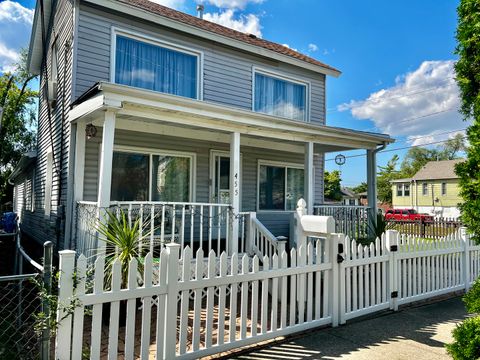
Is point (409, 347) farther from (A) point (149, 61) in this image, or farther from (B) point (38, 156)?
(B) point (38, 156)

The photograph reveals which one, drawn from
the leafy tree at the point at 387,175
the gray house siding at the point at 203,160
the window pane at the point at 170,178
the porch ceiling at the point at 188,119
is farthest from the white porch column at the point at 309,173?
the leafy tree at the point at 387,175

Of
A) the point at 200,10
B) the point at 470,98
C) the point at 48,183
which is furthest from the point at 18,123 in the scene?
the point at 470,98

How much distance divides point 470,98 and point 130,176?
6.70 m

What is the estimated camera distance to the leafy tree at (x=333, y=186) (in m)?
50.0

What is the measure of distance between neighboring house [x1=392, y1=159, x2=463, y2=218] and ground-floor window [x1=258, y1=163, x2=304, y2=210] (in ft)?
103

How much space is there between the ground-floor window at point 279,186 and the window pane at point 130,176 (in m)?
3.67

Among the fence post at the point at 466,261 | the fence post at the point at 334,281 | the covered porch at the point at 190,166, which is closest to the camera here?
the fence post at the point at 334,281

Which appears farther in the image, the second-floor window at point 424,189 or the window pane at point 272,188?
the second-floor window at point 424,189

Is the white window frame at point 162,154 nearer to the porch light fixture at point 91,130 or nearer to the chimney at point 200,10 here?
the porch light fixture at point 91,130

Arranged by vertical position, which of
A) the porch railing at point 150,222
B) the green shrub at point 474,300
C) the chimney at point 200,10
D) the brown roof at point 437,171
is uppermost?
the chimney at point 200,10

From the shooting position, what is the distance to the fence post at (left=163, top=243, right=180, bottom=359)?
10.8 ft

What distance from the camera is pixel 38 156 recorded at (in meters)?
11.6

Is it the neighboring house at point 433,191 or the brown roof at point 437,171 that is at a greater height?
the brown roof at point 437,171

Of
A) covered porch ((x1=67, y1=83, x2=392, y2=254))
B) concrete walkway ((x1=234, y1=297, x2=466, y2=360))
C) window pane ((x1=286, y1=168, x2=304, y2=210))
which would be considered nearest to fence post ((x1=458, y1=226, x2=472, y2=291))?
concrete walkway ((x1=234, y1=297, x2=466, y2=360))
